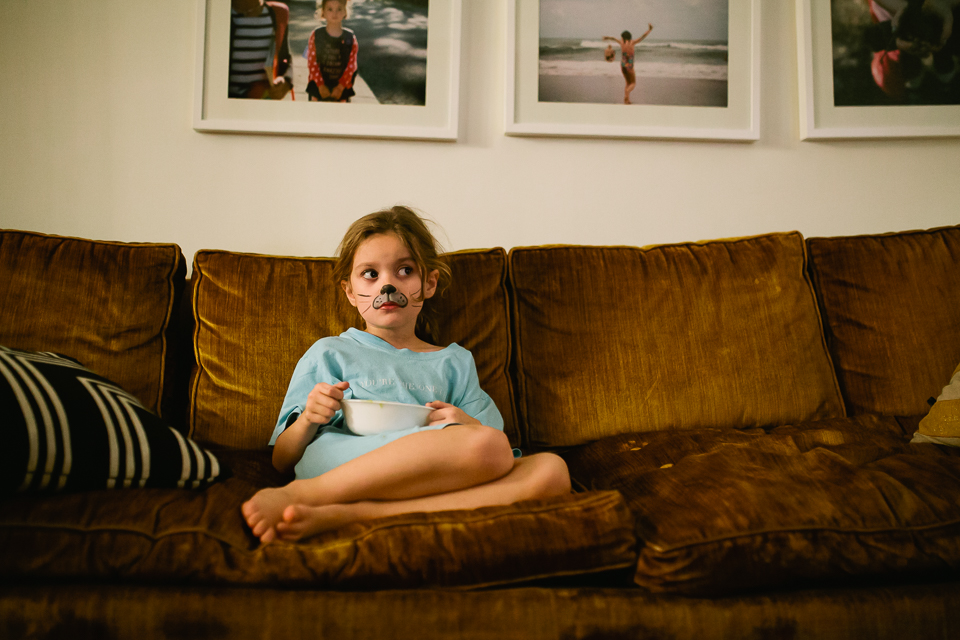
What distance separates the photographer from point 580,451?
1395 mm

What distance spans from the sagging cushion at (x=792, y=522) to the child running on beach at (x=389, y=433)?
0.67 ft

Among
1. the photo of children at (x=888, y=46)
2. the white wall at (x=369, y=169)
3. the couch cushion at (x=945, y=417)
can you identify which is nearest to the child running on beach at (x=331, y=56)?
the white wall at (x=369, y=169)

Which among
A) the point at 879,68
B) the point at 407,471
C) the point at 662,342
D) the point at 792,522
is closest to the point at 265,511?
the point at 407,471

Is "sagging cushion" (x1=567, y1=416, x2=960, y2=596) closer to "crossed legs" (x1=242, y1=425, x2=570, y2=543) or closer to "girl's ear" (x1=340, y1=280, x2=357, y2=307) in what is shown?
"crossed legs" (x1=242, y1=425, x2=570, y2=543)

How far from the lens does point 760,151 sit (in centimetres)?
192

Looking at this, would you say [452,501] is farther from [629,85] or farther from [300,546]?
[629,85]

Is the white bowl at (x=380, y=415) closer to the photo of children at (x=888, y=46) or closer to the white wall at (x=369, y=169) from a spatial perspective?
the white wall at (x=369, y=169)

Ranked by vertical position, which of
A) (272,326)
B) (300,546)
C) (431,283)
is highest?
(431,283)

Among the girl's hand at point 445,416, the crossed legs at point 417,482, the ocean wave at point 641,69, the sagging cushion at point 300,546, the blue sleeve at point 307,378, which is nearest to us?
the sagging cushion at point 300,546

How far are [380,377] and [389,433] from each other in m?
0.21

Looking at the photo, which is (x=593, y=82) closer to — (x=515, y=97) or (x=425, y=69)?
(x=515, y=97)

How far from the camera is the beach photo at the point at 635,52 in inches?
72.5

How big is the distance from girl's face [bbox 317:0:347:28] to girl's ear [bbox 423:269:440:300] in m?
0.93

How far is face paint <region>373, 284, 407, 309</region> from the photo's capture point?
1.27 metres
